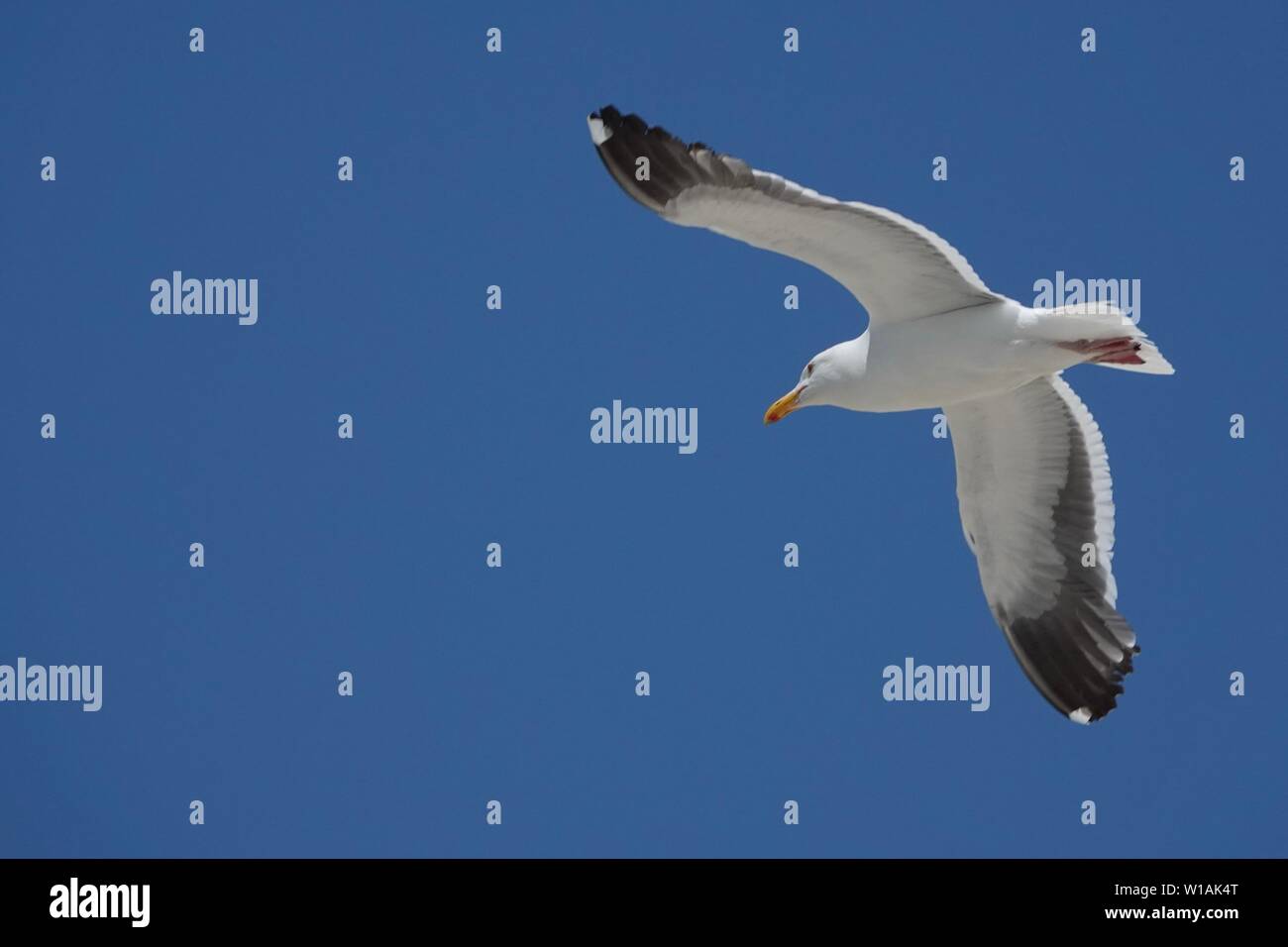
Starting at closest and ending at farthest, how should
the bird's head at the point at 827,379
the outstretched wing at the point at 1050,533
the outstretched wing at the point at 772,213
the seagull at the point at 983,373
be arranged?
the outstretched wing at the point at 772,213 < the seagull at the point at 983,373 < the bird's head at the point at 827,379 < the outstretched wing at the point at 1050,533

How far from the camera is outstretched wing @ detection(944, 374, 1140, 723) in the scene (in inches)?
435

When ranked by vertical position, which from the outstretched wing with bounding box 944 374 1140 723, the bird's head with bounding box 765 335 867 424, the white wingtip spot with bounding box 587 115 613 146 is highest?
the white wingtip spot with bounding box 587 115 613 146

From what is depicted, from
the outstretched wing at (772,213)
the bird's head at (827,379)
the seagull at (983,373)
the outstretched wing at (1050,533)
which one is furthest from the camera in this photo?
the outstretched wing at (1050,533)

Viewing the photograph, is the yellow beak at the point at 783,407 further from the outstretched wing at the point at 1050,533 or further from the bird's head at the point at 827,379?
the outstretched wing at the point at 1050,533

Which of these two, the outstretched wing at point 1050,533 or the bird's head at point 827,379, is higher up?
the bird's head at point 827,379

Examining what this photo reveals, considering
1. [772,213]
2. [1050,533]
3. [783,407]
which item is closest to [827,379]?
[783,407]

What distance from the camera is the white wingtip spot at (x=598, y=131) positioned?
9.14 m

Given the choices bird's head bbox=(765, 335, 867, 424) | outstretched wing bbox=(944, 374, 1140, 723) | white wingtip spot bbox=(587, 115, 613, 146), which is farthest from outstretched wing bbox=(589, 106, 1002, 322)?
outstretched wing bbox=(944, 374, 1140, 723)

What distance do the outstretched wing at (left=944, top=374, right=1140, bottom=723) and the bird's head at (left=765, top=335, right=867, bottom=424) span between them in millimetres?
1008

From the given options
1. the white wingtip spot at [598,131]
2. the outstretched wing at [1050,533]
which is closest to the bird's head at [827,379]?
the outstretched wing at [1050,533]

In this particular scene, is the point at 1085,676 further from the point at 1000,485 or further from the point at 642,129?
the point at 642,129

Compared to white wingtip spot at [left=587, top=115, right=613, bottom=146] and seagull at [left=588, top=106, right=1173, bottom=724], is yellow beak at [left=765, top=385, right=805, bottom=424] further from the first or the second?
white wingtip spot at [left=587, top=115, right=613, bottom=146]

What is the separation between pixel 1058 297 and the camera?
419 inches
